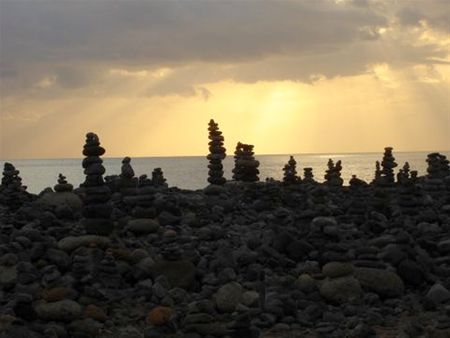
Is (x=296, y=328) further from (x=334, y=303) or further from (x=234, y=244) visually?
(x=234, y=244)

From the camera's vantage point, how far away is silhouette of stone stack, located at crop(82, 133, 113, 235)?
25594 millimetres

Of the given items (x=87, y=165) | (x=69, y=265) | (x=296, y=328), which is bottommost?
(x=296, y=328)

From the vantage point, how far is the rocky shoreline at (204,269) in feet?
62.8

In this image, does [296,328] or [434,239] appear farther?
[434,239]

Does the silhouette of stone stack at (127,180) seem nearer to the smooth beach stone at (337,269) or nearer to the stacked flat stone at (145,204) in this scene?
the stacked flat stone at (145,204)

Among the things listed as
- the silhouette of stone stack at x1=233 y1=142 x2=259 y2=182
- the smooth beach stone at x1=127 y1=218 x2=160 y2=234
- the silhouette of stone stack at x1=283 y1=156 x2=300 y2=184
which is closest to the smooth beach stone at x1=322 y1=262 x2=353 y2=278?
the smooth beach stone at x1=127 y1=218 x2=160 y2=234

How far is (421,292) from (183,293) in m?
8.17

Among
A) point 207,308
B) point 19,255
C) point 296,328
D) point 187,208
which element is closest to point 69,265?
point 19,255

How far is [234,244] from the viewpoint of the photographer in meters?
26.7

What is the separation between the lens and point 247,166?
4009 centimetres

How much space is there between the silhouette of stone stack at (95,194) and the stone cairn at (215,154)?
488 inches

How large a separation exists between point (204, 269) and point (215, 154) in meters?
15.9

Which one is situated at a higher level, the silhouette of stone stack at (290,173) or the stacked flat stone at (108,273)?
the silhouette of stone stack at (290,173)

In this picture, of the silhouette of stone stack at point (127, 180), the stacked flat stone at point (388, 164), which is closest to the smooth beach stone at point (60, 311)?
the silhouette of stone stack at point (127, 180)
